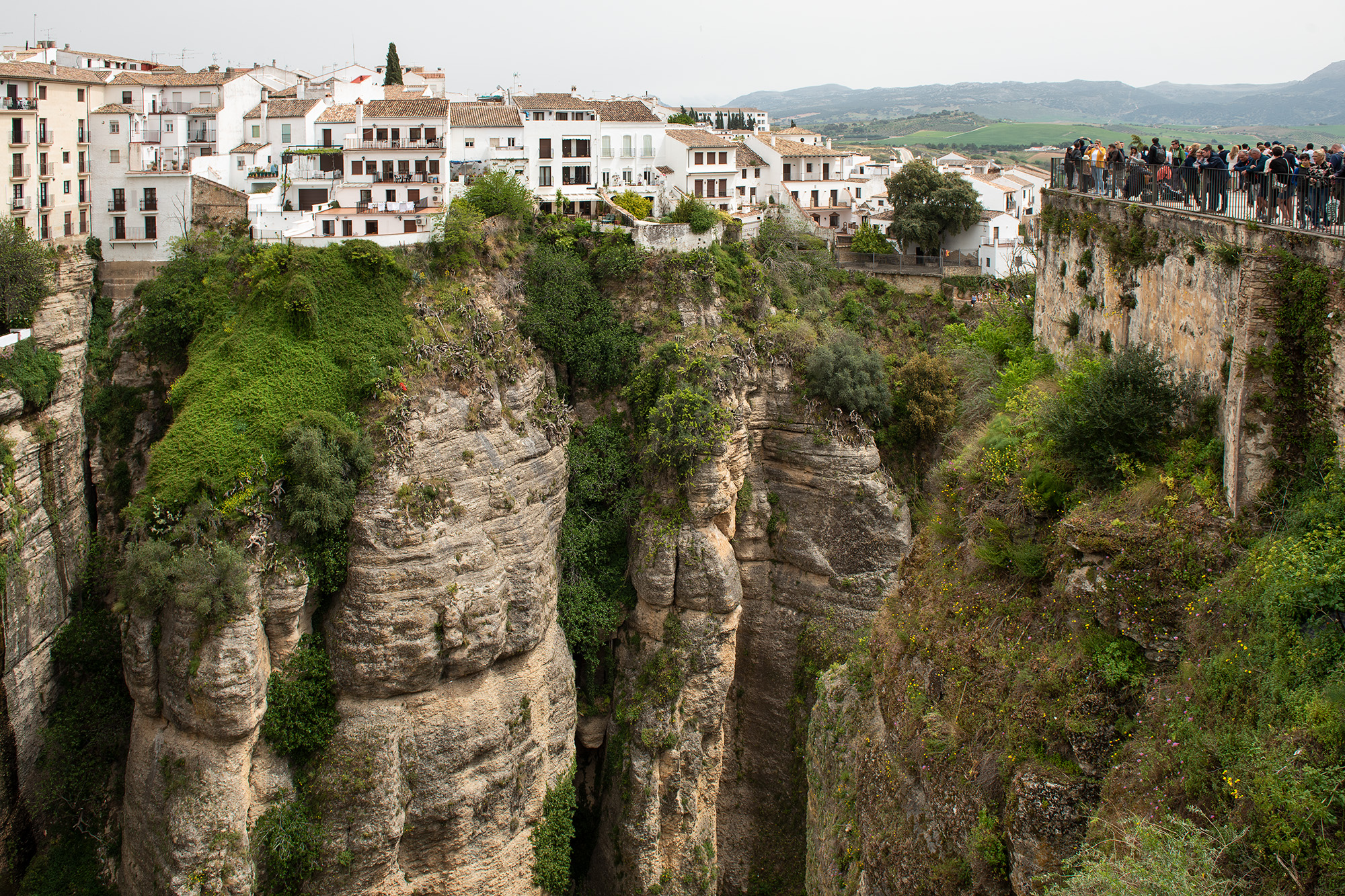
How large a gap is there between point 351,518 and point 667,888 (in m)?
14.2

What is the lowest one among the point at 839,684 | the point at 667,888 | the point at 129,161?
the point at 667,888

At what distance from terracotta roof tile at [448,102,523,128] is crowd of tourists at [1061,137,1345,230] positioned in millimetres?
25083

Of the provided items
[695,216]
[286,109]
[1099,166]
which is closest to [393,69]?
[286,109]

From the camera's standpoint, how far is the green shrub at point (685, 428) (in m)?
30.7

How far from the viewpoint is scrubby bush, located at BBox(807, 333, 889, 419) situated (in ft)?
109

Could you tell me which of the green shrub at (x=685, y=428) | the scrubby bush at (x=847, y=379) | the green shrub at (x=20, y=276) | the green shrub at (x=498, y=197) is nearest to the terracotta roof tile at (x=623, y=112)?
the green shrub at (x=498, y=197)

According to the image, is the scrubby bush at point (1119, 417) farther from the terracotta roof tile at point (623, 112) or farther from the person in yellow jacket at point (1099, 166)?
the terracotta roof tile at point (623, 112)

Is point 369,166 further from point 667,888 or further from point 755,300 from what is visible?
point 667,888

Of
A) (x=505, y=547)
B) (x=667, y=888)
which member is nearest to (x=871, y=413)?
(x=505, y=547)

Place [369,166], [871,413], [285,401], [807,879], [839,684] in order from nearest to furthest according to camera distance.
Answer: [839,684] < [807,879] < [285,401] < [871,413] < [369,166]

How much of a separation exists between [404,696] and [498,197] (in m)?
16.9

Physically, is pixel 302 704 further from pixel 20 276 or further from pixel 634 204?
pixel 634 204

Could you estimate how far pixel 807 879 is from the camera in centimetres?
2034

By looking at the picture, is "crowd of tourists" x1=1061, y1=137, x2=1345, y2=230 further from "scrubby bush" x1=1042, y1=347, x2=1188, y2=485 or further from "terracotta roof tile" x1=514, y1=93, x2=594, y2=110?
"terracotta roof tile" x1=514, y1=93, x2=594, y2=110
